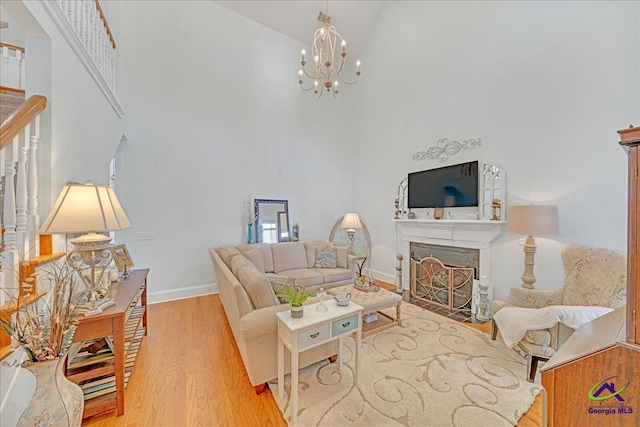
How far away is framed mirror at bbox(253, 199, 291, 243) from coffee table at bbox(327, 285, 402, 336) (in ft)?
6.57

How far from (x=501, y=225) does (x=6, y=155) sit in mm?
4452

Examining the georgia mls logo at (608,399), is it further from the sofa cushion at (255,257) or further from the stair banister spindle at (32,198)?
the sofa cushion at (255,257)

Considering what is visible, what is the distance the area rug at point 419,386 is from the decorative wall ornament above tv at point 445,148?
8.26 ft

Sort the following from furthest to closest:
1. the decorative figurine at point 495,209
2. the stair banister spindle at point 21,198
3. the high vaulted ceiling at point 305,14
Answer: the high vaulted ceiling at point 305,14 < the decorative figurine at point 495,209 < the stair banister spindle at point 21,198

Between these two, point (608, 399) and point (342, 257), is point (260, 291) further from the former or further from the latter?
point (342, 257)

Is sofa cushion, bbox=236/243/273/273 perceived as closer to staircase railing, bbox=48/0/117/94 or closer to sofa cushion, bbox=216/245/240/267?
sofa cushion, bbox=216/245/240/267

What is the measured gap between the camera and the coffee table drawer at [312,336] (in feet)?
5.56

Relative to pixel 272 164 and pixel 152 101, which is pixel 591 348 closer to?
pixel 272 164

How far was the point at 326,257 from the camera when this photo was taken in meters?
4.36

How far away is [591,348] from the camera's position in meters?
0.70

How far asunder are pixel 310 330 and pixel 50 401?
1273 mm

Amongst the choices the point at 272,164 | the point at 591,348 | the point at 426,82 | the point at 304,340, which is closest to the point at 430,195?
the point at 426,82

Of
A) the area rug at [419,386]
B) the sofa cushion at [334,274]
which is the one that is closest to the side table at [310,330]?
the area rug at [419,386]

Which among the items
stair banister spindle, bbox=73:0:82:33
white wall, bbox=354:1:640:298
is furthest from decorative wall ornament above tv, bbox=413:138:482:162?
stair banister spindle, bbox=73:0:82:33
